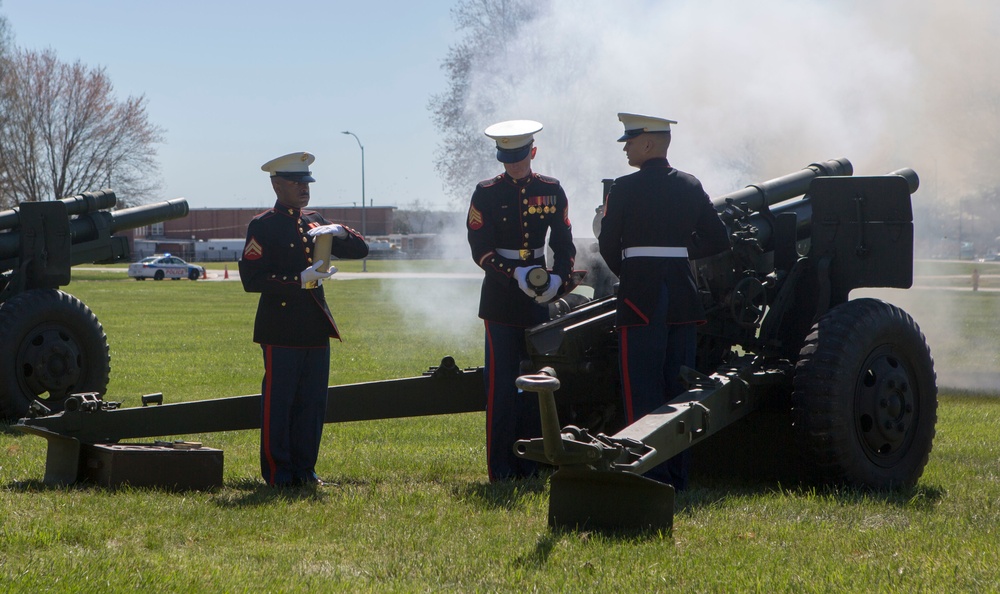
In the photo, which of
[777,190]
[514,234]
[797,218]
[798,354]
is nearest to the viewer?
[798,354]

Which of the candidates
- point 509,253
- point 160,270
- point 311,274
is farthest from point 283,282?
point 160,270

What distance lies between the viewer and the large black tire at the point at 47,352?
799 cm

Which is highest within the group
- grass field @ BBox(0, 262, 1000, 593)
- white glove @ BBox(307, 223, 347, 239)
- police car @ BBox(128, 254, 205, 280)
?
white glove @ BBox(307, 223, 347, 239)

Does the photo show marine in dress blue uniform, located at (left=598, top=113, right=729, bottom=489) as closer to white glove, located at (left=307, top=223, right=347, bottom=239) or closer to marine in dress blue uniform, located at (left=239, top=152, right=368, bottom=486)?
white glove, located at (left=307, top=223, right=347, bottom=239)

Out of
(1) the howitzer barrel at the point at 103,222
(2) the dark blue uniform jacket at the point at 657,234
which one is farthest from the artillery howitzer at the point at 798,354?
(1) the howitzer barrel at the point at 103,222

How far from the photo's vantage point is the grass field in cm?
399

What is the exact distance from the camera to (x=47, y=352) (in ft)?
26.8

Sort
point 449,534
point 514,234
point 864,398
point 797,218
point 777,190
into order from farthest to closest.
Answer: point 777,190 → point 797,218 → point 514,234 → point 864,398 → point 449,534

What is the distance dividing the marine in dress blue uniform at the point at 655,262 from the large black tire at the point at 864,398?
1.83ft

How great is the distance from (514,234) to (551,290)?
39 cm

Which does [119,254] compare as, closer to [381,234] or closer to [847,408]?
[847,408]

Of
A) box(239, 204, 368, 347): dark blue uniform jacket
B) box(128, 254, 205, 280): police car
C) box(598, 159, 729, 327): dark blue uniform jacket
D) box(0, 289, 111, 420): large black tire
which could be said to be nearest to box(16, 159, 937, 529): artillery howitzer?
box(598, 159, 729, 327): dark blue uniform jacket

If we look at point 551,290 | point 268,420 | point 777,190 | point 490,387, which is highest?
point 777,190

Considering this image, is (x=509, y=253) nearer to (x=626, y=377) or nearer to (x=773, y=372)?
(x=626, y=377)
